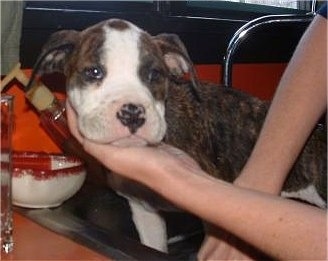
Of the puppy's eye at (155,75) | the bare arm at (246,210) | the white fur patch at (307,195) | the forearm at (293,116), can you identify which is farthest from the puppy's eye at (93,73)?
the white fur patch at (307,195)

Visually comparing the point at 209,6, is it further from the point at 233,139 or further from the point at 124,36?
the point at 124,36

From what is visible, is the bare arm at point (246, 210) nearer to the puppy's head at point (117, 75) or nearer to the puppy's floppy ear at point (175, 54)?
the puppy's head at point (117, 75)

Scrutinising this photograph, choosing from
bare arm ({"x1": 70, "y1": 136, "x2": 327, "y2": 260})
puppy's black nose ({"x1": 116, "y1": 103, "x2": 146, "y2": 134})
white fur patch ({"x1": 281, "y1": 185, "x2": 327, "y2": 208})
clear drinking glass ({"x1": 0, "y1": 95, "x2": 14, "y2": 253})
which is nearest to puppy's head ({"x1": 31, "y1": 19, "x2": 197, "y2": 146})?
puppy's black nose ({"x1": 116, "y1": 103, "x2": 146, "y2": 134})

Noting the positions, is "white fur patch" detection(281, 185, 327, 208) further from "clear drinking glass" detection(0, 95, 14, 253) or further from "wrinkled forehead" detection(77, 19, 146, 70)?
"clear drinking glass" detection(0, 95, 14, 253)

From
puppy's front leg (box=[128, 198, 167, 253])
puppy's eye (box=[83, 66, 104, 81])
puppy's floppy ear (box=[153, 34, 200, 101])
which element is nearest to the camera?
puppy's eye (box=[83, 66, 104, 81])

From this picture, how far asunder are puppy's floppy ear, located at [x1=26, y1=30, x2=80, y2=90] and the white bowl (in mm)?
187

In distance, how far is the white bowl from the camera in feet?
3.78

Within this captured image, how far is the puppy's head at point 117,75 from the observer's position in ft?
3.31

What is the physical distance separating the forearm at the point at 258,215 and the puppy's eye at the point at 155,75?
1.66ft

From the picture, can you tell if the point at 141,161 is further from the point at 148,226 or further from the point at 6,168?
the point at 148,226

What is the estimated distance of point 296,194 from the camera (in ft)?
5.18

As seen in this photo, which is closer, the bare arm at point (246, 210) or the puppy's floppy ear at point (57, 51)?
the bare arm at point (246, 210)

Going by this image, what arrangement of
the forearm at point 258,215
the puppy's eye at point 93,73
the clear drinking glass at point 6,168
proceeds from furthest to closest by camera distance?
the puppy's eye at point 93,73, the clear drinking glass at point 6,168, the forearm at point 258,215

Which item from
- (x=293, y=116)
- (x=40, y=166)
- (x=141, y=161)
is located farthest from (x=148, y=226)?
(x=141, y=161)
